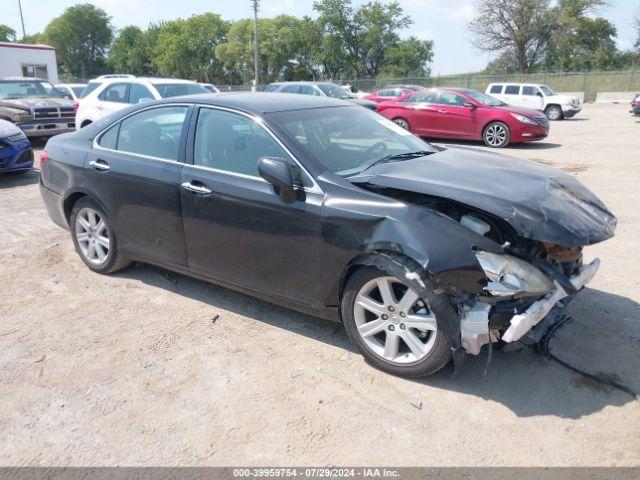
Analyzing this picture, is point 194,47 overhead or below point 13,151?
overhead

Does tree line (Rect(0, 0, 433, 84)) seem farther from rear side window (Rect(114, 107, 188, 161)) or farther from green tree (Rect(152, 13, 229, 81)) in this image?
rear side window (Rect(114, 107, 188, 161))

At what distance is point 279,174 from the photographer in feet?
11.5

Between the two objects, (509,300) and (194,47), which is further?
(194,47)

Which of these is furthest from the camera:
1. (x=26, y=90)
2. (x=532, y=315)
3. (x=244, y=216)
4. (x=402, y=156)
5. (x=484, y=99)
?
(x=484, y=99)

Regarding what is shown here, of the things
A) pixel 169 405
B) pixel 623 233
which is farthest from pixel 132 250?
pixel 623 233

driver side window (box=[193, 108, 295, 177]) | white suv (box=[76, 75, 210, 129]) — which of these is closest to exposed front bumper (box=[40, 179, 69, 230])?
driver side window (box=[193, 108, 295, 177])

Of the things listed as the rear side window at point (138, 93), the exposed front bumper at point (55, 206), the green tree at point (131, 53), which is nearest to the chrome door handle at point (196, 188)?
the exposed front bumper at point (55, 206)

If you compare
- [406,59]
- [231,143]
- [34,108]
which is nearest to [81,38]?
[406,59]

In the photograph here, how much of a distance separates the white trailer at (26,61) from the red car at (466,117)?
81.5ft

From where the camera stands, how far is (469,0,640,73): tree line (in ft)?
192

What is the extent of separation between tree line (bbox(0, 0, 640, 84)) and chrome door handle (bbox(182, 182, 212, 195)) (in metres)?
62.5

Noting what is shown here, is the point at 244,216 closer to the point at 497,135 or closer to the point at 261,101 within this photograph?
the point at 261,101

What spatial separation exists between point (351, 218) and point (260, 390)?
3.90 feet

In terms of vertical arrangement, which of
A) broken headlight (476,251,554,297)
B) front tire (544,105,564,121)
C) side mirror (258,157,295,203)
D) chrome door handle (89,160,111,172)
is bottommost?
front tire (544,105,564,121)
